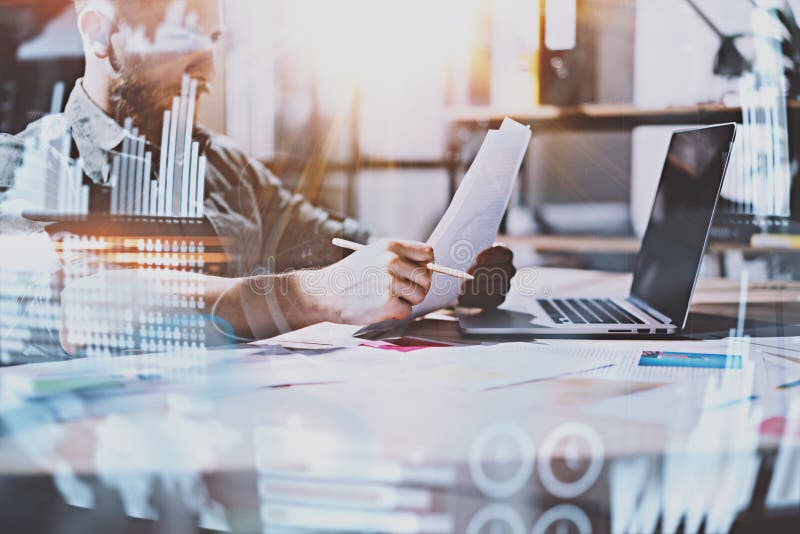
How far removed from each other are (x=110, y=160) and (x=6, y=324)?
293mm

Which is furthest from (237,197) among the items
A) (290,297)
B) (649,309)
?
(649,309)

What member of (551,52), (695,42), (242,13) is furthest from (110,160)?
(695,42)

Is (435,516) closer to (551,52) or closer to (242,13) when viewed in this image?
(242,13)

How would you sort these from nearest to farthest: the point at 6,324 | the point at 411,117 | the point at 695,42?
the point at 6,324 → the point at 411,117 → the point at 695,42

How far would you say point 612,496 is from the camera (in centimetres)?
45

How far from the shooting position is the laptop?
0.92m

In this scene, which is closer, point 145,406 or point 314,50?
point 145,406

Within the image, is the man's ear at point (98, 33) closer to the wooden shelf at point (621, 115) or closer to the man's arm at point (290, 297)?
the man's arm at point (290, 297)

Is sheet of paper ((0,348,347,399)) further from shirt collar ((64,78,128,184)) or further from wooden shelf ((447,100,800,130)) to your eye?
wooden shelf ((447,100,800,130))

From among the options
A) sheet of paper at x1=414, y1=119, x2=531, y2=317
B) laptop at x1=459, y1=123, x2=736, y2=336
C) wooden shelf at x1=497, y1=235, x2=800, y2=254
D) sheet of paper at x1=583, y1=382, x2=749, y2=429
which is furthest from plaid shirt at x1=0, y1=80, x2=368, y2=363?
wooden shelf at x1=497, y1=235, x2=800, y2=254

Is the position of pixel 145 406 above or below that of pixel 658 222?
below
